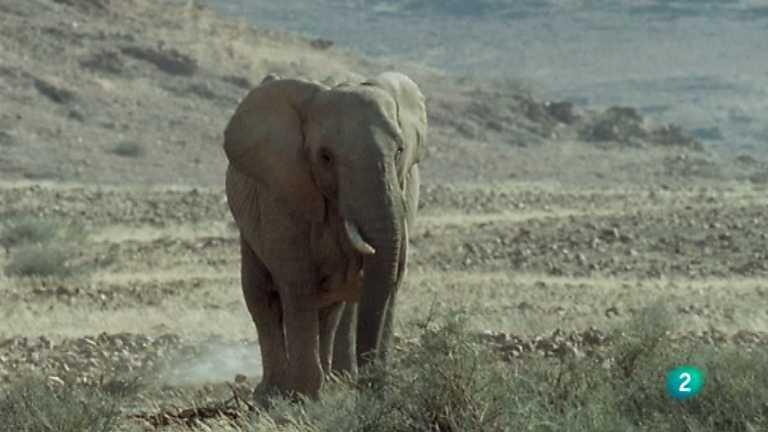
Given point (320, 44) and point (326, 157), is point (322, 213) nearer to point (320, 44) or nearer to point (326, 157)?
point (326, 157)

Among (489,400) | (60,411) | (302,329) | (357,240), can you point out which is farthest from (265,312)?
(489,400)

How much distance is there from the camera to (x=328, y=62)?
66.8 m

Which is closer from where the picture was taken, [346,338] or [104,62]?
[346,338]

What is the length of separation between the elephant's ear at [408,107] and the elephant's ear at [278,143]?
453mm

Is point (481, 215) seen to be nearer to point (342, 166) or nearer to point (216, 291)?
point (216, 291)

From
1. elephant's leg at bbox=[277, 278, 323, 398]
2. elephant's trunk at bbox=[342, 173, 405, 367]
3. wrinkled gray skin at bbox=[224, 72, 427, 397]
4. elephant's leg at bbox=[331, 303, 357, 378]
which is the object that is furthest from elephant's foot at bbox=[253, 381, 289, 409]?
elephant's trunk at bbox=[342, 173, 405, 367]

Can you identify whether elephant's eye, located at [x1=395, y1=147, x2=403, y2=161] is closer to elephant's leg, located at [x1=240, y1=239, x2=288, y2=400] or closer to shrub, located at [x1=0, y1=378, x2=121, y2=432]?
elephant's leg, located at [x1=240, y1=239, x2=288, y2=400]

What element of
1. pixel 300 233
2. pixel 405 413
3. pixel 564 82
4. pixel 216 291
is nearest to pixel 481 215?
pixel 216 291

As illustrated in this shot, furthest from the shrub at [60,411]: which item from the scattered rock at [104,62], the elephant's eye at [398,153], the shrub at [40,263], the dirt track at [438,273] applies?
the scattered rock at [104,62]

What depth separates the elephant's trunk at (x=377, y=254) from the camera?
1275cm

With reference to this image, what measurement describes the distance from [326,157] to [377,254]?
0.93m

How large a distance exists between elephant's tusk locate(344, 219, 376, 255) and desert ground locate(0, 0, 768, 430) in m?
0.50

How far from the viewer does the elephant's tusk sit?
1272 cm

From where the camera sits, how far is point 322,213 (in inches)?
532
